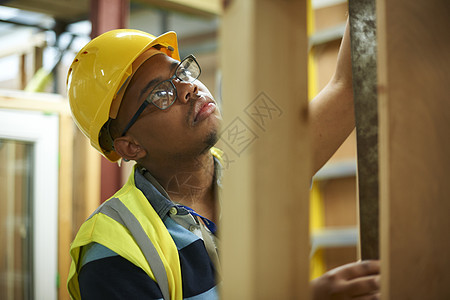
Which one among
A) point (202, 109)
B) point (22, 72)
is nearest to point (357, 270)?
point (202, 109)

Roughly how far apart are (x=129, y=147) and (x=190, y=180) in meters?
0.21

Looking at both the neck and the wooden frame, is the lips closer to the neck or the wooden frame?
the neck

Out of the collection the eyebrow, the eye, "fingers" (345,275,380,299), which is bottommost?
"fingers" (345,275,380,299)

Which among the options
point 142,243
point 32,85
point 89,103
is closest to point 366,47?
point 142,243

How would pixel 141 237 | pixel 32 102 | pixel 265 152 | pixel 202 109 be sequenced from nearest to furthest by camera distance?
pixel 265 152
pixel 141 237
pixel 202 109
pixel 32 102

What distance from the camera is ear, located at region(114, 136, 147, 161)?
4.85ft

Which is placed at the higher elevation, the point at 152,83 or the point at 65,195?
the point at 152,83

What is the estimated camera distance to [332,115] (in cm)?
127

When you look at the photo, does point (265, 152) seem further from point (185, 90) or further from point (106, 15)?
point (106, 15)

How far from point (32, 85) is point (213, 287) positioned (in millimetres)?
2702

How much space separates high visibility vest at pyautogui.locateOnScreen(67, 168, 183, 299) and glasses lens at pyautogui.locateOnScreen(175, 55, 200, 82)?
0.35m

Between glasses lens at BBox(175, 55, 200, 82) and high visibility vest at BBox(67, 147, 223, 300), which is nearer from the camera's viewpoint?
high visibility vest at BBox(67, 147, 223, 300)

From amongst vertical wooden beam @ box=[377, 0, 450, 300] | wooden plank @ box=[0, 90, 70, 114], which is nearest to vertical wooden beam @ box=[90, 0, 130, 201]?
wooden plank @ box=[0, 90, 70, 114]

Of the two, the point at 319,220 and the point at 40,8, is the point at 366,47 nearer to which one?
the point at 319,220
